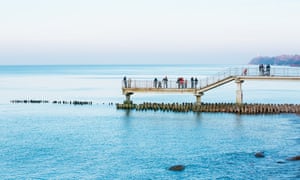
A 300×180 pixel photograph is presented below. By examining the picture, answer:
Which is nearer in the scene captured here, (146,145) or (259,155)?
(259,155)

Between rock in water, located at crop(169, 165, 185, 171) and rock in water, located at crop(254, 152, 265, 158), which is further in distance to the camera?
rock in water, located at crop(254, 152, 265, 158)

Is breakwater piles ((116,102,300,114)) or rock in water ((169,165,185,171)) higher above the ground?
breakwater piles ((116,102,300,114))

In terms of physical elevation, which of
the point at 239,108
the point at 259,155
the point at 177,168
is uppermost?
the point at 239,108

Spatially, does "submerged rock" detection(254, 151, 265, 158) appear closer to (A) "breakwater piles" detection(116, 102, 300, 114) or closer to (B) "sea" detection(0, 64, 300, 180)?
(B) "sea" detection(0, 64, 300, 180)

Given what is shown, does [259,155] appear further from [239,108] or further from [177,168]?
[239,108]

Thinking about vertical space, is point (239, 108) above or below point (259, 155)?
above

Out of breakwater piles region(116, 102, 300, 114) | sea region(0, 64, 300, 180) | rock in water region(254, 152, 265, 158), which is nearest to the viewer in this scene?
sea region(0, 64, 300, 180)

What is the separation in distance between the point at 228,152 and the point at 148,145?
7.86 meters

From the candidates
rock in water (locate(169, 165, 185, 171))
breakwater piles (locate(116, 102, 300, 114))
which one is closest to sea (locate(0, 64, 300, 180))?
rock in water (locate(169, 165, 185, 171))

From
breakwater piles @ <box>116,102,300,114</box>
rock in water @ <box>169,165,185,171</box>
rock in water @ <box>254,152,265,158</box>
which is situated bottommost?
rock in water @ <box>169,165,185,171</box>

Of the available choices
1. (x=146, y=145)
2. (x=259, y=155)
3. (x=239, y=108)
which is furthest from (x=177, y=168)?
(x=239, y=108)

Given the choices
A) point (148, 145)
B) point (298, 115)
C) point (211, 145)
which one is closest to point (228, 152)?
point (211, 145)

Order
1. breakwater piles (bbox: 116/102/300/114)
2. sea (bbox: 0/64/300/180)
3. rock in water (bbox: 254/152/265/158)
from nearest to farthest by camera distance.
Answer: sea (bbox: 0/64/300/180) → rock in water (bbox: 254/152/265/158) → breakwater piles (bbox: 116/102/300/114)

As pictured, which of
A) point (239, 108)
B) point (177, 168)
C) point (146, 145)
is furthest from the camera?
point (239, 108)
